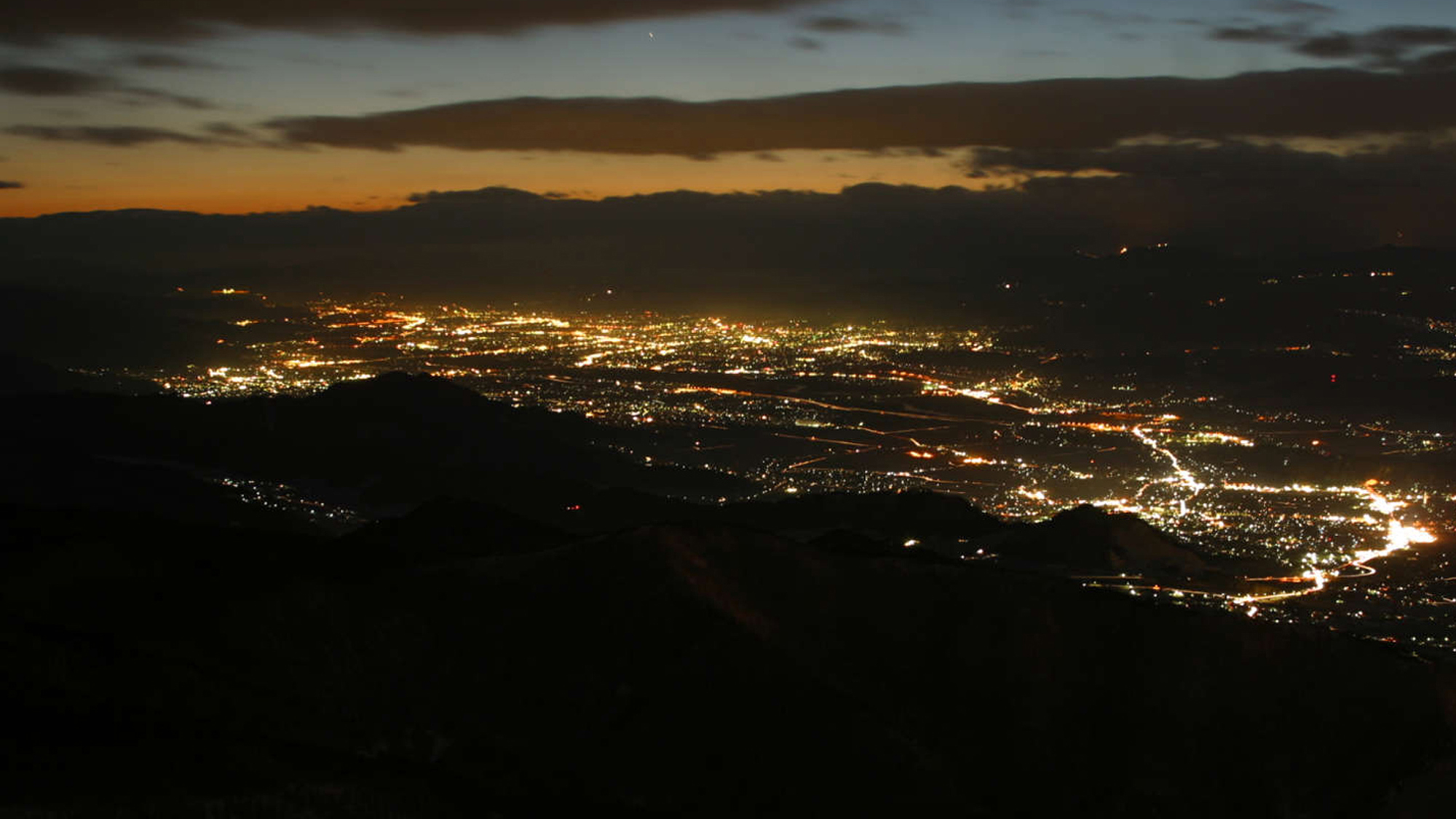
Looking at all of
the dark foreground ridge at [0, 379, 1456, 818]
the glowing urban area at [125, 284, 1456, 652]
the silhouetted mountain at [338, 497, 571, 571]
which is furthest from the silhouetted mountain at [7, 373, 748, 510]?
the dark foreground ridge at [0, 379, 1456, 818]

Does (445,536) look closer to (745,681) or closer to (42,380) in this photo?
(745,681)

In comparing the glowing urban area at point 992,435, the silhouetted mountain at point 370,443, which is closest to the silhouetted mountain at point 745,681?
the glowing urban area at point 992,435

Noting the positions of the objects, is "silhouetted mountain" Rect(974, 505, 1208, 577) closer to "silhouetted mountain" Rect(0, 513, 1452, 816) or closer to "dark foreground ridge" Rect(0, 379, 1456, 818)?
"dark foreground ridge" Rect(0, 379, 1456, 818)

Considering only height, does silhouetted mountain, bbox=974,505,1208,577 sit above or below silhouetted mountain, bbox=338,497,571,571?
below

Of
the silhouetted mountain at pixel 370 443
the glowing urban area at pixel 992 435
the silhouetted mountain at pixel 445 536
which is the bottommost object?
the glowing urban area at pixel 992 435

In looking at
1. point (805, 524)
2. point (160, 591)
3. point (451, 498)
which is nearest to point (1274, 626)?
point (160, 591)

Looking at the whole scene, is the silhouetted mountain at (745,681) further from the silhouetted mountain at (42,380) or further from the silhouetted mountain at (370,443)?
the silhouetted mountain at (42,380)

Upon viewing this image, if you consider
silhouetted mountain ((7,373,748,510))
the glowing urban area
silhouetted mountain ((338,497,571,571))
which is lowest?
the glowing urban area
